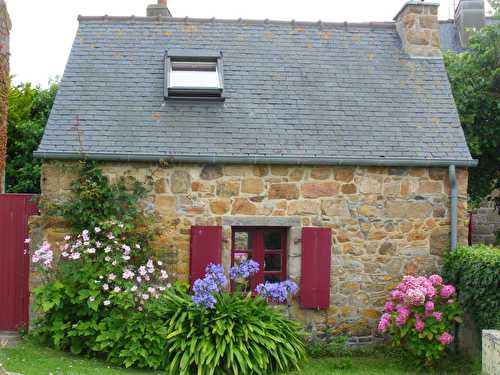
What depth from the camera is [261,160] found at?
9047mm

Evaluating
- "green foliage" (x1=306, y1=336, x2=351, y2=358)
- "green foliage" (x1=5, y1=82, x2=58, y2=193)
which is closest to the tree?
"green foliage" (x1=5, y1=82, x2=58, y2=193)

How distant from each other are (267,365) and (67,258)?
3162mm

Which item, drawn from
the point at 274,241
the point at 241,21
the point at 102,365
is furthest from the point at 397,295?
the point at 241,21

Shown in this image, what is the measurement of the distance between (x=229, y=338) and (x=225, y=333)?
0.53 ft

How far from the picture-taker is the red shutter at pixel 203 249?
898 cm

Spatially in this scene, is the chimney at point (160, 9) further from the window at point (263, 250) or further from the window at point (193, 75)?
the window at point (263, 250)

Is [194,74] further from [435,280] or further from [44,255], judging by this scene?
[435,280]

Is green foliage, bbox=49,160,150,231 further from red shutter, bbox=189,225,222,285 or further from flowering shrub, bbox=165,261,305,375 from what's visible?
flowering shrub, bbox=165,261,305,375

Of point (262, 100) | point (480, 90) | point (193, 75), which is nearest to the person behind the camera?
point (262, 100)

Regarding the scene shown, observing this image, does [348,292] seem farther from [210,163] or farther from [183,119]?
[183,119]

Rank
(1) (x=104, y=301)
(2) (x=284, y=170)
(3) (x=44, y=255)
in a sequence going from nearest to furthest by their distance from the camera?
(1) (x=104, y=301)
(3) (x=44, y=255)
(2) (x=284, y=170)

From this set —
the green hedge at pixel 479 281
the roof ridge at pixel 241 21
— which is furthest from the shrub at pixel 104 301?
the roof ridge at pixel 241 21

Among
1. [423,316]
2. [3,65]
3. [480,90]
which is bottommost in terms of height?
[423,316]

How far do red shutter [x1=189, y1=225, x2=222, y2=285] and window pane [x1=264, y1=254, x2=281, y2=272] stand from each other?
2.92 feet
